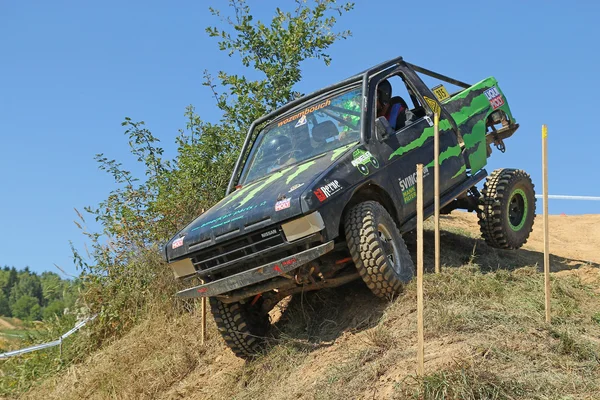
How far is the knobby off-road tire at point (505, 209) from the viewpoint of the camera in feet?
27.3

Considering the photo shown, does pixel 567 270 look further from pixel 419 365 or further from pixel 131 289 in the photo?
pixel 131 289

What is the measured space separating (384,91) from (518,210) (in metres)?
2.65

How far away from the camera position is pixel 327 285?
6168 millimetres

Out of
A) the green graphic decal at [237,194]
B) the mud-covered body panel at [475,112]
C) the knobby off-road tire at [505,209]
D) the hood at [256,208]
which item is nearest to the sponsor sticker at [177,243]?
the hood at [256,208]

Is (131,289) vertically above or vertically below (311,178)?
below

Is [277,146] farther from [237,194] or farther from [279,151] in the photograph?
[237,194]

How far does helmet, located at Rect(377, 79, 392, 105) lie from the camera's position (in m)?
7.53

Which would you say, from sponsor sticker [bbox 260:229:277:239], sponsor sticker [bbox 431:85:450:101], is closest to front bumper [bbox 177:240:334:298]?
sponsor sticker [bbox 260:229:277:239]

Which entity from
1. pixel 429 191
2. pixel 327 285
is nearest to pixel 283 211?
pixel 327 285

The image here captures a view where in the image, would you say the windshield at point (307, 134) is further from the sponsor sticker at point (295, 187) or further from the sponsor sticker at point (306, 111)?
the sponsor sticker at point (295, 187)

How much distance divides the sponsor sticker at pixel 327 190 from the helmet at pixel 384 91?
1887 mm

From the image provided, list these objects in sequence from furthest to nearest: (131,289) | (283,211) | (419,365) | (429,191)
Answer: (131,289), (429,191), (283,211), (419,365)

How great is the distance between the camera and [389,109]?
7633mm

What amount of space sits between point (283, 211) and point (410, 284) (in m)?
1.39
